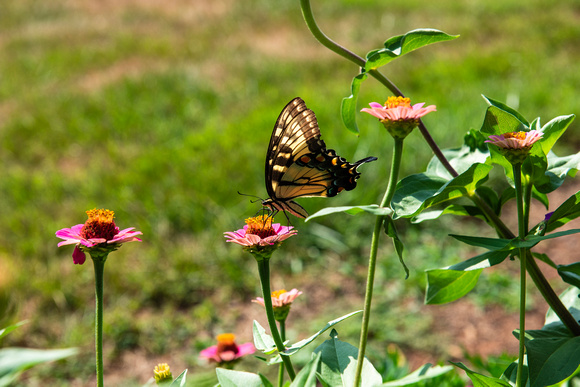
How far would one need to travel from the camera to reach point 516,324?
2.00 meters

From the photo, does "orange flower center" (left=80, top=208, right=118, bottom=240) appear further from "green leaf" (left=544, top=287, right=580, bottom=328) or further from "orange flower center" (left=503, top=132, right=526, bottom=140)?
"green leaf" (left=544, top=287, right=580, bottom=328)

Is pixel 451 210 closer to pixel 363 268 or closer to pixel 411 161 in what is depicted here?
pixel 363 268

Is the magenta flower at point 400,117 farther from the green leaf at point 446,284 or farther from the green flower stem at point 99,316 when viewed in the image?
the green flower stem at point 99,316

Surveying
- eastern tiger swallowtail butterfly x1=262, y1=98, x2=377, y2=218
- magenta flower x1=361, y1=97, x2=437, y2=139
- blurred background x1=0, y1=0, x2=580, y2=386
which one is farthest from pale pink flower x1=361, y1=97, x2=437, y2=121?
blurred background x1=0, y1=0, x2=580, y2=386

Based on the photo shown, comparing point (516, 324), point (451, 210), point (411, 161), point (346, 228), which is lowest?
point (516, 324)

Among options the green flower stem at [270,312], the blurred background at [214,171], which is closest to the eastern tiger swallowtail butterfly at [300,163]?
the green flower stem at [270,312]

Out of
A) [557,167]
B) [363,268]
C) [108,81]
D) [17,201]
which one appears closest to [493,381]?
[557,167]

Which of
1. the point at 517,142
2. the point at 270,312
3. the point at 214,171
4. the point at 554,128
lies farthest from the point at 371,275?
the point at 214,171

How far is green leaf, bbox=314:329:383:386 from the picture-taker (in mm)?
628

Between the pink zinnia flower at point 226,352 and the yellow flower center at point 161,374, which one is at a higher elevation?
the yellow flower center at point 161,374

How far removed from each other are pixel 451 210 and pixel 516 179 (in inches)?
5.5

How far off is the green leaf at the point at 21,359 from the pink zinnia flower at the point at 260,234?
21cm

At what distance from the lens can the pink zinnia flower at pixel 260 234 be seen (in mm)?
642

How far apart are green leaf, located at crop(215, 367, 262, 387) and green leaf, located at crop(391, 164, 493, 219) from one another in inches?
9.7
